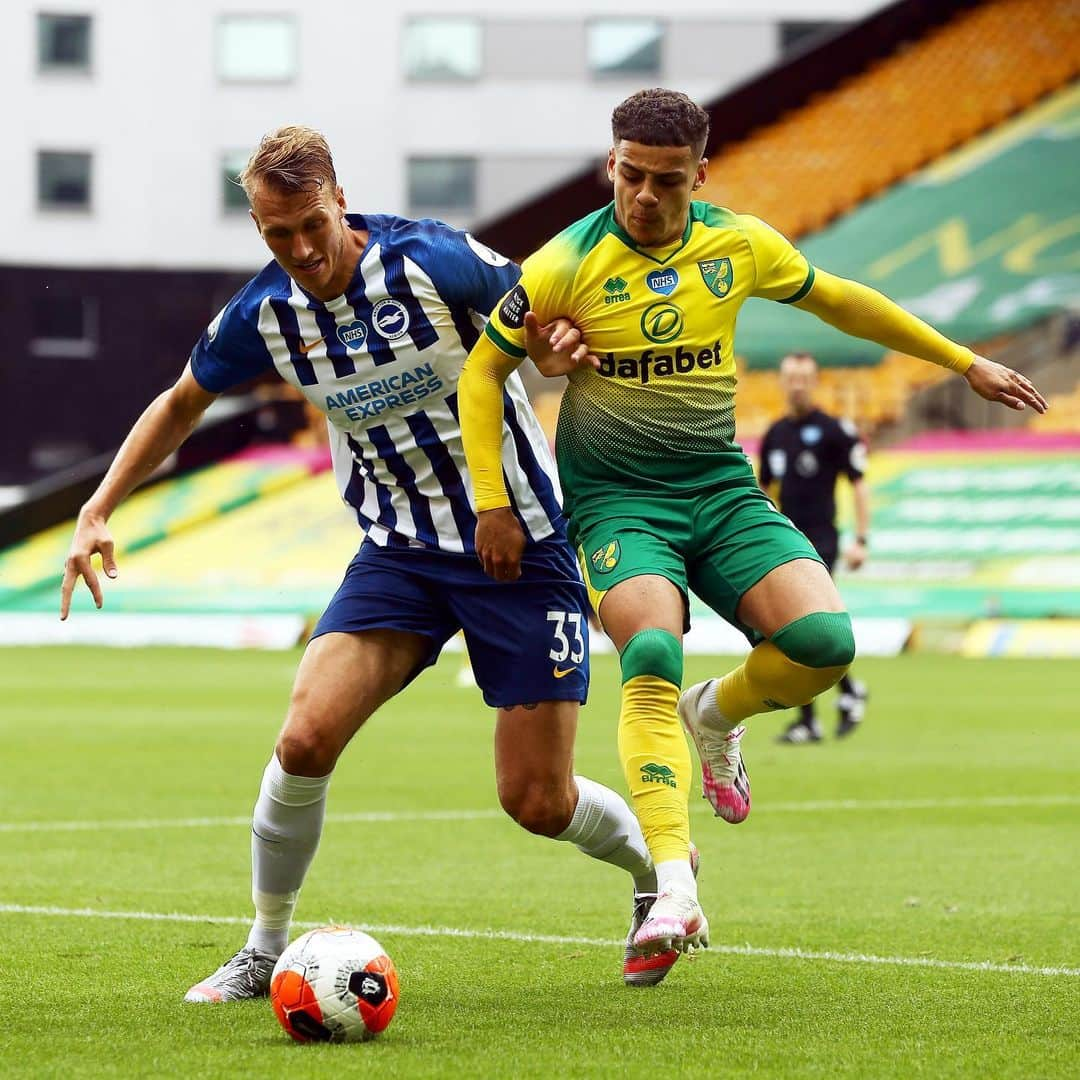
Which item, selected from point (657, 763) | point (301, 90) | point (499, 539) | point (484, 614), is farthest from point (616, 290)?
point (301, 90)

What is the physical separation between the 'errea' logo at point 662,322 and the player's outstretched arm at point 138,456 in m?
1.19

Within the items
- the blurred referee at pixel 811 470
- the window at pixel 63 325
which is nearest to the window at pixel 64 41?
the window at pixel 63 325

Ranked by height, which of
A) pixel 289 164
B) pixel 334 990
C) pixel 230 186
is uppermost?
pixel 289 164

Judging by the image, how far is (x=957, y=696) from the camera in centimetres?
1731

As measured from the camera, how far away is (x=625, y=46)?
45.5 m

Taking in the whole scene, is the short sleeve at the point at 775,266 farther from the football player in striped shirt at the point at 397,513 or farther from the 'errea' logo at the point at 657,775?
the 'errea' logo at the point at 657,775

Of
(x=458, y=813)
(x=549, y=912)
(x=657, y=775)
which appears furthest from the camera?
(x=458, y=813)

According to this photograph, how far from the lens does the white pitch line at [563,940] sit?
19.1ft

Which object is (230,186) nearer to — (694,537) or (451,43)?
(451,43)

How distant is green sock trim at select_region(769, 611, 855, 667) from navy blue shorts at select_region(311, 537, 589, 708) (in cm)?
54

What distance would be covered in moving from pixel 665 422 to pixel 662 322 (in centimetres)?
27

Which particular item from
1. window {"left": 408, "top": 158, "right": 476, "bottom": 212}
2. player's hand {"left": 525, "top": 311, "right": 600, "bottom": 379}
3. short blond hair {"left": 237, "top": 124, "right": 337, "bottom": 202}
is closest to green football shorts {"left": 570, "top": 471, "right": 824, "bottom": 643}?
player's hand {"left": 525, "top": 311, "right": 600, "bottom": 379}

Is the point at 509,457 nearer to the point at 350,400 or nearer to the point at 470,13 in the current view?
the point at 350,400

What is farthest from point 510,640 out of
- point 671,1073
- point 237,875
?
point 237,875
